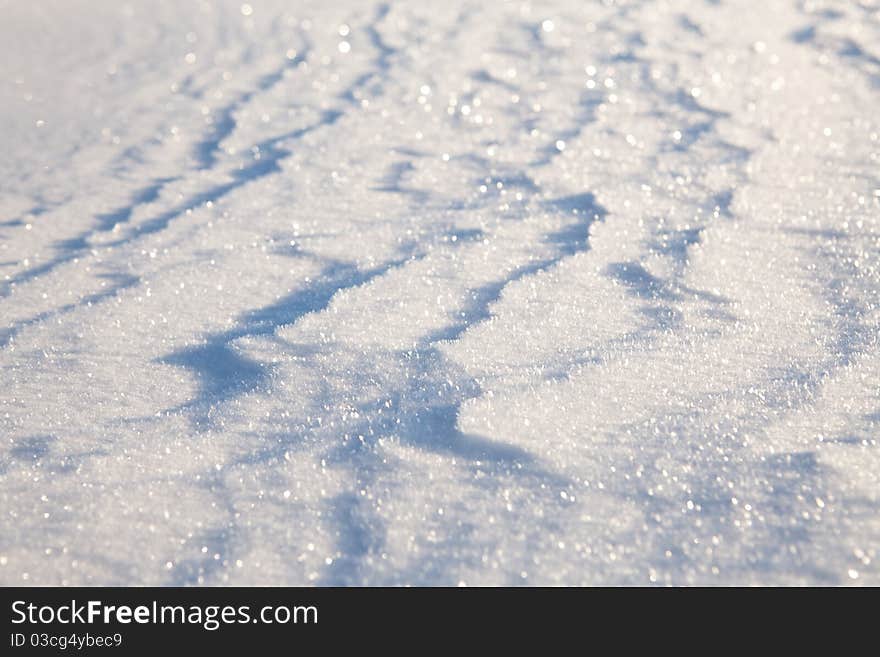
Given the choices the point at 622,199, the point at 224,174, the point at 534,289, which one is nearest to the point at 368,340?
the point at 534,289

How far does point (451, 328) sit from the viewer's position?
1.55 metres

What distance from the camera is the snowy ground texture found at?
1121mm

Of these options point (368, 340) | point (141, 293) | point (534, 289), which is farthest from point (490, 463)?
point (141, 293)

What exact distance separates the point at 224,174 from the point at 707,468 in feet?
5.16

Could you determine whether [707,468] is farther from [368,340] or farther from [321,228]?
[321,228]

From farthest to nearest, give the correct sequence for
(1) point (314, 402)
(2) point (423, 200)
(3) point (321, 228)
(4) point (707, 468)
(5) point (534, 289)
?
1. (2) point (423, 200)
2. (3) point (321, 228)
3. (5) point (534, 289)
4. (1) point (314, 402)
5. (4) point (707, 468)

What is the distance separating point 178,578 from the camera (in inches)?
42.9

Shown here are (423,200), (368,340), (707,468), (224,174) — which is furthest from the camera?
(224,174)

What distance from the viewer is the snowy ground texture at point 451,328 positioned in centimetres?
112

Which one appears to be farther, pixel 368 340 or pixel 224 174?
pixel 224 174

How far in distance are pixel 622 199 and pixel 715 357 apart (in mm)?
696

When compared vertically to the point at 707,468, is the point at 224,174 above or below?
below

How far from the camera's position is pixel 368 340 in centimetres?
153
